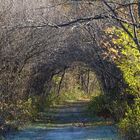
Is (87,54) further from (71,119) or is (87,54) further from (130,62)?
(130,62)

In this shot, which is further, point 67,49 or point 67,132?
point 67,49

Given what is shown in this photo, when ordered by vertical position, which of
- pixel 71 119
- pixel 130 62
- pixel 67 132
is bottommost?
pixel 67 132

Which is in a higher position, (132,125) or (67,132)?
(132,125)

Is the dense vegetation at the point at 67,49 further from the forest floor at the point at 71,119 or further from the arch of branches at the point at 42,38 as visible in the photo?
the forest floor at the point at 71,119

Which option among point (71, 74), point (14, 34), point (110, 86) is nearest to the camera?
point (14, 34)

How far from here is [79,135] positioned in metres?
23.7

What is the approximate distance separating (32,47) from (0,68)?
8.30ft

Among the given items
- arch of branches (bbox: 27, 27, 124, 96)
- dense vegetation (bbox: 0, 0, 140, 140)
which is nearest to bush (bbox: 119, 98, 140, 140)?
dense vegetation (bbox: 0, 0, 140, 140)

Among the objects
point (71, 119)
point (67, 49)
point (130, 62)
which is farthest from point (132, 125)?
point (71, 119)

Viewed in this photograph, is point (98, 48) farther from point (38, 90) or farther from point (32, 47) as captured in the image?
point (38, 90)

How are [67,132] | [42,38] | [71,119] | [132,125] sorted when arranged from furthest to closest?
1. [71,119]
2. [67,132]
3. [42,38]
4. [132,125]

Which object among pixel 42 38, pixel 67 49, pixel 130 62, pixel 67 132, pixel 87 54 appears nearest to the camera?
pixel 130 62

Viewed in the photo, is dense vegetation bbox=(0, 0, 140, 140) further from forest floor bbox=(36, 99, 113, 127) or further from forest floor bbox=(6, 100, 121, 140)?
forest floor bbox=(36, 99, 113, 127)

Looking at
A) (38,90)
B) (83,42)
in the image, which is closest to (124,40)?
(83,42)
